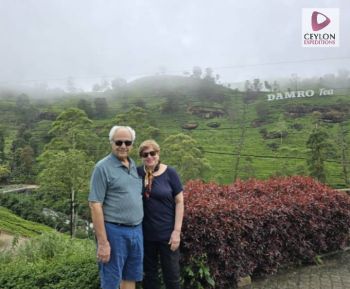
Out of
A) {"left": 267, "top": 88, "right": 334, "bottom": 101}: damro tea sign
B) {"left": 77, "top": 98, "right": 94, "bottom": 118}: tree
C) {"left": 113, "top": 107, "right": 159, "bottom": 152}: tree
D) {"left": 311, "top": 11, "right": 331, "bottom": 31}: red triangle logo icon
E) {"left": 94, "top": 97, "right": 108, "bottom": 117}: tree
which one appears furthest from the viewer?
{"left": 94, "top": 97, "right": 108, "bottom": 117}: tree

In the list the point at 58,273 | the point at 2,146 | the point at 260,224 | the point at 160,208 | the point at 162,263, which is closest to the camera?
the point at 160,208

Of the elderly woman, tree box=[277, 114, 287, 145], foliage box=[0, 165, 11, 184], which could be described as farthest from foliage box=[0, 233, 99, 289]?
tree box=[277, 114, 287, 145]

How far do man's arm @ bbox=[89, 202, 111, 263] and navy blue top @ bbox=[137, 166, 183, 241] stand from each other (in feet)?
1.39

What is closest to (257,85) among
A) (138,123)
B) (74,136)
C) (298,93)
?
(298,93)

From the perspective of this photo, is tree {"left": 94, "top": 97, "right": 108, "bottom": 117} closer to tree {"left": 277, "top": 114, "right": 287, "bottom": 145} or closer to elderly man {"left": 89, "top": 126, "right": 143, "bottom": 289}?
tree {"left": 277, "top": 114, "right": 287, "bottom": 145}

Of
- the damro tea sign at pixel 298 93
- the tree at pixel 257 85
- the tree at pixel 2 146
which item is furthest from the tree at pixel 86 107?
the damro tea sign at pixel 298 93

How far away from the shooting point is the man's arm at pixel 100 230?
2.64 m

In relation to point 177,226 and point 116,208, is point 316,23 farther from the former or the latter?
point 116,208

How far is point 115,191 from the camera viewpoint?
2727 millimetres

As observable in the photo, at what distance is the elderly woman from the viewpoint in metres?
3.01

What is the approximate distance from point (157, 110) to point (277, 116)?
1756cm

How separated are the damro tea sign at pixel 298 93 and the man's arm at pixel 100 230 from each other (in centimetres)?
5755

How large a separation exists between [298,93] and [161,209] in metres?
58.5

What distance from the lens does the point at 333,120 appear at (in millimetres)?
49062
